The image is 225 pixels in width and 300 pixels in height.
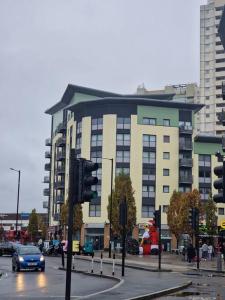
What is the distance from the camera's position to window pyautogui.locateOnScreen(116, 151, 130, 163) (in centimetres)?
8862

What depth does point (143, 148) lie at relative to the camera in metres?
89.4

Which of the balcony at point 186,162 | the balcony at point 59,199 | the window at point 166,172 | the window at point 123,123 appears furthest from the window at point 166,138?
the balcony at point 59,199

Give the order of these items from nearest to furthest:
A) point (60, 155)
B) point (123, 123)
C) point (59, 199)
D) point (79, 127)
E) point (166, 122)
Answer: point (123, 123) → point (166, 122) → point (79, 127) → point (59, 199) → point (60, 155)

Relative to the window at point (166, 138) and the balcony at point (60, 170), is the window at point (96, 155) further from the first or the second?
the balcony at point (60, 170)

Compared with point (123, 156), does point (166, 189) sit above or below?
below

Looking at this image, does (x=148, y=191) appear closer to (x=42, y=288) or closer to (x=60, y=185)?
(x=60, y=185)

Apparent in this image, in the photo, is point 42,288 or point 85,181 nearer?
point 85,181

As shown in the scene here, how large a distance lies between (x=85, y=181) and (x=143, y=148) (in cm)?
7886

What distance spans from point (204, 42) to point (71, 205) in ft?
464

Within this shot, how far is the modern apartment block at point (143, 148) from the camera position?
287ft

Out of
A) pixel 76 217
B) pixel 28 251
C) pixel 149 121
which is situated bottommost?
pixel 28 251

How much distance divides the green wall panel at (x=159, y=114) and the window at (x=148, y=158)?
509 cm

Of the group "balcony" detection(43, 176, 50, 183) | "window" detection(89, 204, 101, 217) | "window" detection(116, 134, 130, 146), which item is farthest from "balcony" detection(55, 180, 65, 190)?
"window" detection(116, 134, 130, 146)

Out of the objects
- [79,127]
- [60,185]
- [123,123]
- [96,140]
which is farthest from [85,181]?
[60,185]
